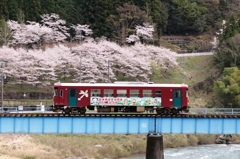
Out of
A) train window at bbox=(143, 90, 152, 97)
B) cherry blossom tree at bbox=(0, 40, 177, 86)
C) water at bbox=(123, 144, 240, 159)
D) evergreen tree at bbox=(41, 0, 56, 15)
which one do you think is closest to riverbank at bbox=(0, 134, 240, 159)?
water at bbox=(123, 144, 240, 159)

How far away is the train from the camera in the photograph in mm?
42438

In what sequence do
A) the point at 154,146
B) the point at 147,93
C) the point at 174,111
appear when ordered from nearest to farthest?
the point at 154,146
the point at 147,93
the point at 174,111

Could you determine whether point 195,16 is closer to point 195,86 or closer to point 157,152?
point 195,86

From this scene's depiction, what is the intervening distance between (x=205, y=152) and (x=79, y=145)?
12.3 meters

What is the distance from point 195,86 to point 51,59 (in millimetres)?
21275

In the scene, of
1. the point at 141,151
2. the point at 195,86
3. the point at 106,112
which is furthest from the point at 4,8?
the point at 106,112

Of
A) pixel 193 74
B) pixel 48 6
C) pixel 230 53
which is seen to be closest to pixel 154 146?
pixel 230 53

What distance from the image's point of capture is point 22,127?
39.9m

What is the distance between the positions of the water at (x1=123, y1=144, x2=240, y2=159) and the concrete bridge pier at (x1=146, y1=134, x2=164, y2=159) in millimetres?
10916

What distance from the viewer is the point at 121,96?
42781mm

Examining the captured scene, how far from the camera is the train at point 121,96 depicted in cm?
4244

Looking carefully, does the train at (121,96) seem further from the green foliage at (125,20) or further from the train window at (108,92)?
the green foliage at (125,20)

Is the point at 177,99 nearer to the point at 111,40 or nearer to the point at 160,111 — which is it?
the point at 160,111

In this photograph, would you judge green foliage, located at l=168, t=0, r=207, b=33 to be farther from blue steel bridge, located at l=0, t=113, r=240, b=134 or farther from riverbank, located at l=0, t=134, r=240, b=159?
blue steel bridge, located at l=0, t=113, r=240, b=134
